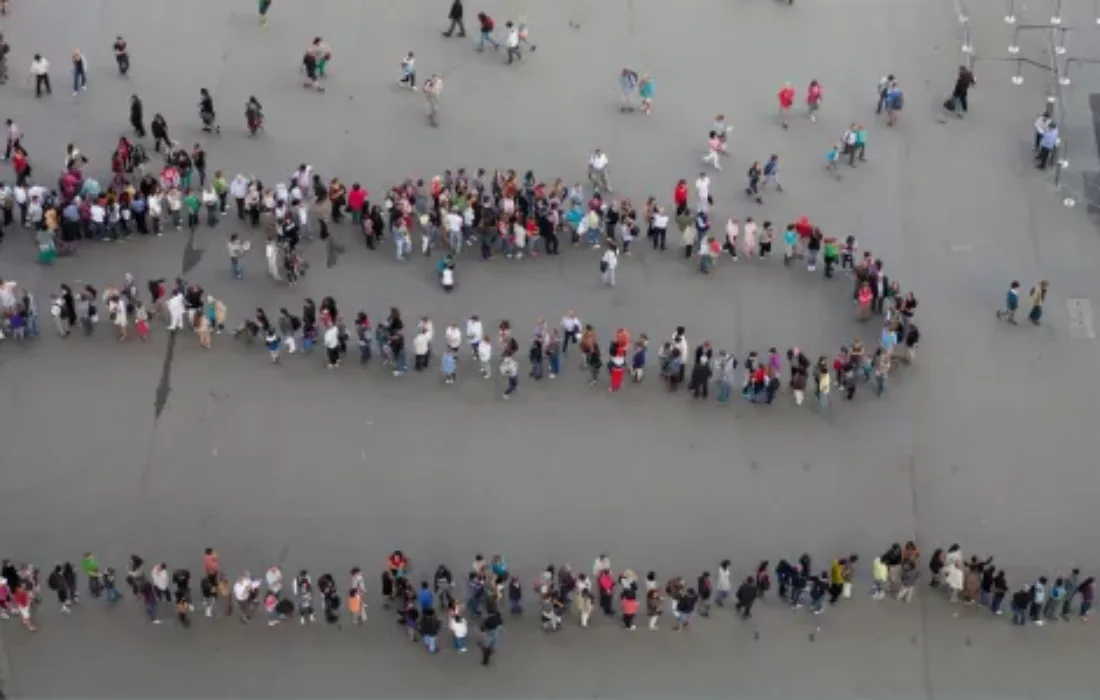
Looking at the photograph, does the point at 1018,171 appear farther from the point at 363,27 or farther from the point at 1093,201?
the point at 363,27

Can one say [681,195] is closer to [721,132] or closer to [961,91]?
[721,132]

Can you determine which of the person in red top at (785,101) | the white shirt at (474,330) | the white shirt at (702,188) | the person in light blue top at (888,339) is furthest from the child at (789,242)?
the white shirt at (474,330)

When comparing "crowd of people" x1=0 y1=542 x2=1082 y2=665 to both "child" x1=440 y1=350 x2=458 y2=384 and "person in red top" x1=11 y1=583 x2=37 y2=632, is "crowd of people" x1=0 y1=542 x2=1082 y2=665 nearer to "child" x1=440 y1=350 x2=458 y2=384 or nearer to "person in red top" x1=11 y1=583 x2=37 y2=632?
"person in red top" x1=11 y1=583 x2=37 y2=632

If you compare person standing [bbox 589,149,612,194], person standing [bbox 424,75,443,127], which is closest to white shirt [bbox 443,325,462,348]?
person standing [bbox 589,149,612,194]

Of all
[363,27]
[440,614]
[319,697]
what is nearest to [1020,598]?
[440,614]

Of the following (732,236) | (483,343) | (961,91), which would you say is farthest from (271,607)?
(961,91)

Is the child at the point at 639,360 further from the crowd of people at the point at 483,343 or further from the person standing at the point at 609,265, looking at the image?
the person standing at the point at 609,265
